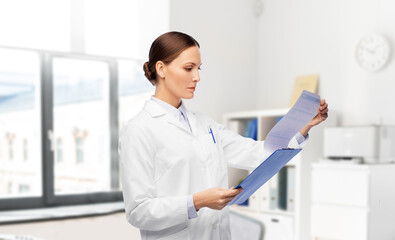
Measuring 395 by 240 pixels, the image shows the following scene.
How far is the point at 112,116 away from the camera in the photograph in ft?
10.7

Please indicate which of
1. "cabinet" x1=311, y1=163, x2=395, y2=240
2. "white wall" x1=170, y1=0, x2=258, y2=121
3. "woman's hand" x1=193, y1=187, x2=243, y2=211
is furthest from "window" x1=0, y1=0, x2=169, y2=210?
"woman's hand" x1=193, y1=187, x2=243, y2=211

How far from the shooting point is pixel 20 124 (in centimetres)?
297

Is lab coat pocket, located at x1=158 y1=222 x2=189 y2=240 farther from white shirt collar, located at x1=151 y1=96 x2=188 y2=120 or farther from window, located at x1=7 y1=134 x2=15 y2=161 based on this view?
window, located at x1=7 y1=134 x2=15 y2=161

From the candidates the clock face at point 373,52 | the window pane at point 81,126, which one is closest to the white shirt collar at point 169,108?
the window pane at point 81,126

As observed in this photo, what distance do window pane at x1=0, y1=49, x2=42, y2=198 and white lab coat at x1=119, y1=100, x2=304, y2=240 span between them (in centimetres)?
206

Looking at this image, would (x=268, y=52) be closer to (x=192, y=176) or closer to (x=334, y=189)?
(x=334, y=189)

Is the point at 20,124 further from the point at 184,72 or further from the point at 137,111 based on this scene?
the point at 184,72

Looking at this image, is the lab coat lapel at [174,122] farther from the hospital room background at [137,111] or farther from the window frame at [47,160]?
the window frame at [47,160]

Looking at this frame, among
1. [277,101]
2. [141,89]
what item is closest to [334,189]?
[277,101]

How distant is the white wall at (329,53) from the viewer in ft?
9.98

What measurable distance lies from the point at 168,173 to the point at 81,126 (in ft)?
7.44

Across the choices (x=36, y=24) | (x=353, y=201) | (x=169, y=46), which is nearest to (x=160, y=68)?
(x=169, y=46)

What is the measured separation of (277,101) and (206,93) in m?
0.65

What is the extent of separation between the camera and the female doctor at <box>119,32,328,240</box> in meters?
1.03
